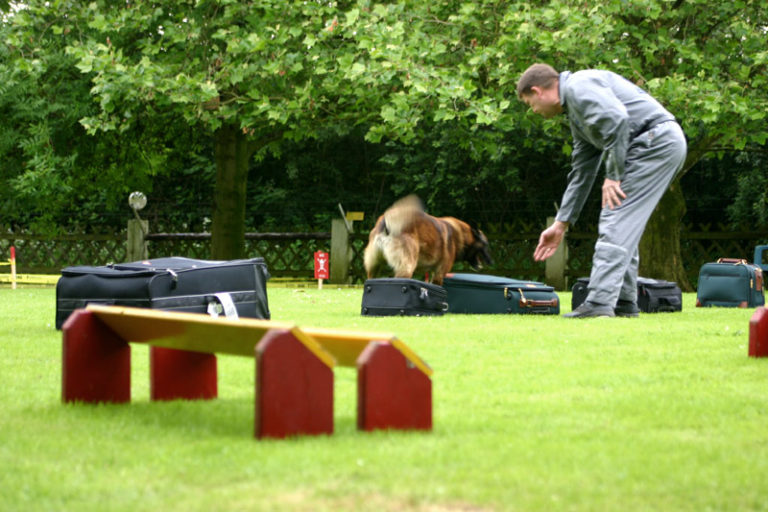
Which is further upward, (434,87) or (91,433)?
(434,87)

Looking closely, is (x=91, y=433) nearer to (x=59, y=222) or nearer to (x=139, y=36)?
(x=139, y=36)

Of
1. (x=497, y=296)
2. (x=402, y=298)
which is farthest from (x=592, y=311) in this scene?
(x=402, y=298)

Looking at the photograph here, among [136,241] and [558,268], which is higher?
[136,241]

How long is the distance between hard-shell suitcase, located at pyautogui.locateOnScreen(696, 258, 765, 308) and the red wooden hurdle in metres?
7.44

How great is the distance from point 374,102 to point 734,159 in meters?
8.69

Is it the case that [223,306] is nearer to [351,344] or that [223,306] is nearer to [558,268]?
[351,344]

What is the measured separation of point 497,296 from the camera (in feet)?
28.2

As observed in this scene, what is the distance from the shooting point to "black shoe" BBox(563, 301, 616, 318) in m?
7.04

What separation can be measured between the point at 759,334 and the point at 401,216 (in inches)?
201

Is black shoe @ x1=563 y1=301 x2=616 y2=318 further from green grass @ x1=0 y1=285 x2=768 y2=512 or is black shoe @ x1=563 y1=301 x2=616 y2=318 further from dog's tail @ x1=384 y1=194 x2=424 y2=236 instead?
dog's tail @ x1=384 y1=194 x2=424 y2=236

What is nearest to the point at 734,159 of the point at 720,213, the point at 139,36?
the point at 720,213

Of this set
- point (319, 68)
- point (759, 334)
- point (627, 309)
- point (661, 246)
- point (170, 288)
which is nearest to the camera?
point (759, 334)

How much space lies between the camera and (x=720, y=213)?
748 inches

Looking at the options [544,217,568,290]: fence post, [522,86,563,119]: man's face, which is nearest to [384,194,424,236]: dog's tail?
[522,86,563,119]: man's face
